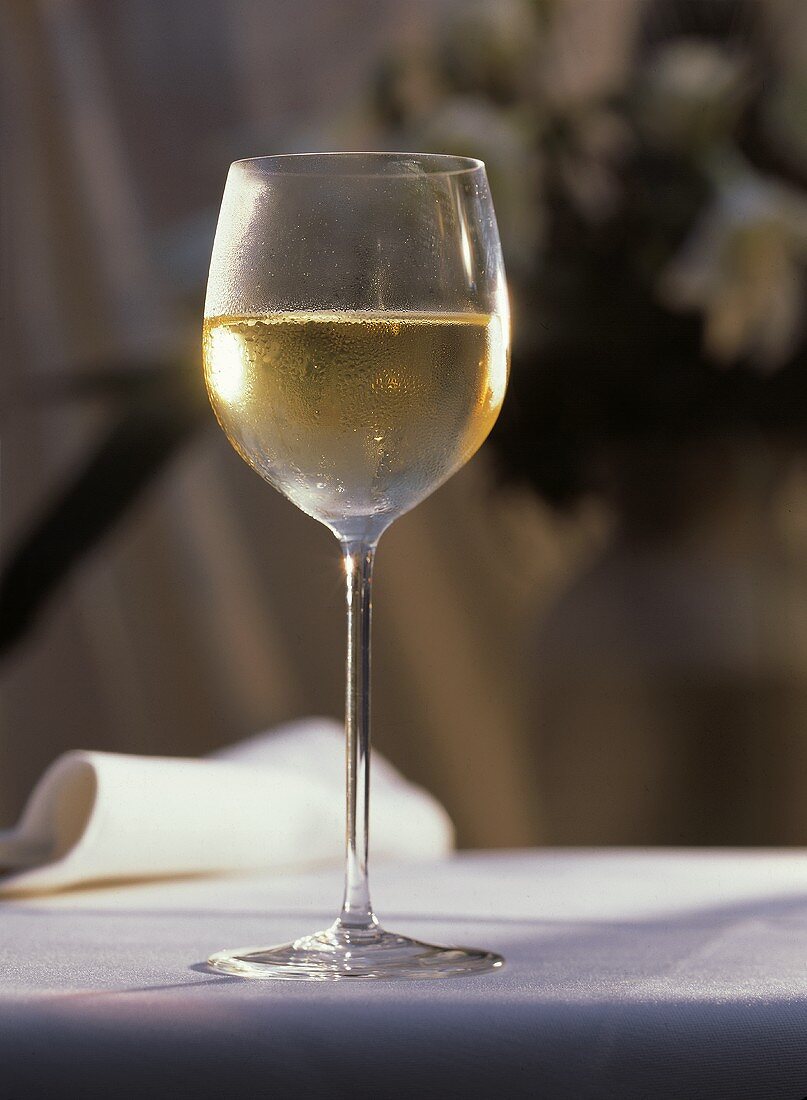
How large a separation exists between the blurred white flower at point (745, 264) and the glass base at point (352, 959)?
855mm

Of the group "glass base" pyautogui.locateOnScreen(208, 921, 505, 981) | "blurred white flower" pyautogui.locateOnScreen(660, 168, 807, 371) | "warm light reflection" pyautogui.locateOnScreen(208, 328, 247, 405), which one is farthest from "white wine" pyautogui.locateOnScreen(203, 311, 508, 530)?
"blurred white flower" pyautogui.locateOnScreen(660, 168, 807, 371)

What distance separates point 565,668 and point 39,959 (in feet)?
3.50

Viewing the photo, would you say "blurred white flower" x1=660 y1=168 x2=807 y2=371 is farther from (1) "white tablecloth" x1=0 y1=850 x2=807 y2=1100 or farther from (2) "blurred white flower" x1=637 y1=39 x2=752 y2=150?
(1) "white tablecloth" x1=0 y1=850 x2=807 y2=1100

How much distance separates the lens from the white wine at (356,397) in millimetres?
527

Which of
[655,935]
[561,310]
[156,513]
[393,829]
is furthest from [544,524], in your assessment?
[655,935]

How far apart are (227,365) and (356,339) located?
0.05 metres

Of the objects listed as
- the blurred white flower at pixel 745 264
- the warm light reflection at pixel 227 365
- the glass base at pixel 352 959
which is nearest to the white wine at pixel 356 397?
the warm light reflection at pixel 227 365

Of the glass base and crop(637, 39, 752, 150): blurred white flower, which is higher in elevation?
crop(637, 39, 752, 150): blurred white flower

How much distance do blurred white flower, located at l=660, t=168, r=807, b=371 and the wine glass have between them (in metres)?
0.77

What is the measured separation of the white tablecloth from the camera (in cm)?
39

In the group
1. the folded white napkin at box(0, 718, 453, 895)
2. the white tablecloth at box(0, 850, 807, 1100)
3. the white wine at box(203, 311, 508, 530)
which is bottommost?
the white tablecloth at box(0, 850, 807, 1100)

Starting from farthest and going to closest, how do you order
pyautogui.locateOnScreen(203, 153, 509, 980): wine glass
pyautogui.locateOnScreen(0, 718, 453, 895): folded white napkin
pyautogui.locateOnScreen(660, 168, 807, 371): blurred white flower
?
pyautogui.locateOnScreen(660, 168, 807, 371): blurred white flower
pyautogui.locateOnScreen(0, 718, 453, 895): folded white napkin
pyautogui.locateOnScreen(203, 153, 509, 980): wine glass

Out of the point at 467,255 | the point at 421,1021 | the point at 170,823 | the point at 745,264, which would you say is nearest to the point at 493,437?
the point at 745,264

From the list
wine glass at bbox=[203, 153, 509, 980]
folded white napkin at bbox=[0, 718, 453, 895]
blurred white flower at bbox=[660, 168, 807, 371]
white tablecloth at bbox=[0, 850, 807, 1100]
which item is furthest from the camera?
blurred white flower at bbox=[660, 168, 807, 371]
